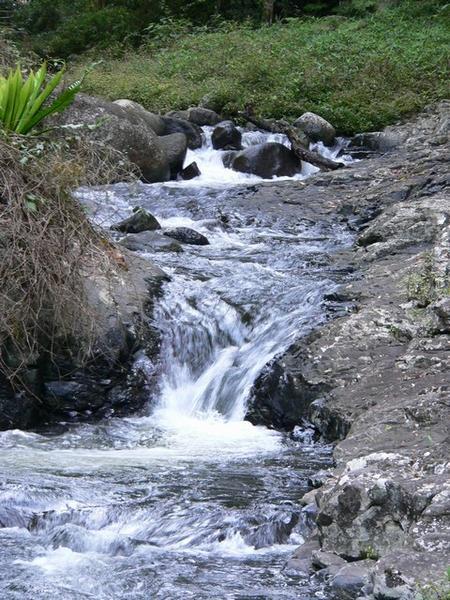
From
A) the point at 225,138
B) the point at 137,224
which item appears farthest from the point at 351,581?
the point at 225,138

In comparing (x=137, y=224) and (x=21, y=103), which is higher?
(x=21, y=103)

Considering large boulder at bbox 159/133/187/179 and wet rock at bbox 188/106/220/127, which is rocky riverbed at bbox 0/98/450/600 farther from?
wet rock at bbox 188/106/220/127

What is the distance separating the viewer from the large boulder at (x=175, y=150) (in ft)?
57.2

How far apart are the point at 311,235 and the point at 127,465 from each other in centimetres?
683

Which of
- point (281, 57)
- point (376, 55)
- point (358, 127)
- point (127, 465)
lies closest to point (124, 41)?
point (281, 57)

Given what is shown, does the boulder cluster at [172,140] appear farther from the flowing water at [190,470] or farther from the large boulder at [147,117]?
the flowing water at [190,470]

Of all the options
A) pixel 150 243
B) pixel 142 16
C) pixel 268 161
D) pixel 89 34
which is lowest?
pixel 150 243

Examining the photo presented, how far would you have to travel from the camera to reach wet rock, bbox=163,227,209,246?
13.1 meters

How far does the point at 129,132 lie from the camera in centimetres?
1662

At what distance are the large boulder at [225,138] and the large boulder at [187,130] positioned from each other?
311mm

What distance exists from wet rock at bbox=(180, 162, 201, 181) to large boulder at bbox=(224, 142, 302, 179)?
66 centimetres

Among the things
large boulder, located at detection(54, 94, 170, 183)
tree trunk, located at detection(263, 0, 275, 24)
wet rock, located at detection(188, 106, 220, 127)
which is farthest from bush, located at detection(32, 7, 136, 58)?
large boulder, located at detection(54, 94, 170, 183)

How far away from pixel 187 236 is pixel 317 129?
6.83 metres

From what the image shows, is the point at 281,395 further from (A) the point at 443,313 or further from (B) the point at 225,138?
(B) the point at 225,138
